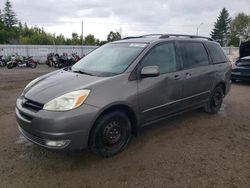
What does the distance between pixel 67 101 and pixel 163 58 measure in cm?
191

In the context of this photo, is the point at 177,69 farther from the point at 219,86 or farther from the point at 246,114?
the point at 246,114

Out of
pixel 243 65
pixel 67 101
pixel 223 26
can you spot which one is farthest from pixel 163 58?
pixel 223 26

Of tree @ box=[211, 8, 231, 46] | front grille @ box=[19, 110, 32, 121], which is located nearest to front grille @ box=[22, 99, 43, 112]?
front grille @ box=[19, 110, 32, 121]

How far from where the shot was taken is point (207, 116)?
536 cm

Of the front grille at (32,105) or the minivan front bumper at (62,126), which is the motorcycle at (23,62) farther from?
the minivan front bumper at (62,126)

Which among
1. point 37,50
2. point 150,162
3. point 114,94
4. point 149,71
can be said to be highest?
point 37,50

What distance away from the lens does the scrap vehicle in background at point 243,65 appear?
9.43m

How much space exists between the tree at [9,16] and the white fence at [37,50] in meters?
61.3

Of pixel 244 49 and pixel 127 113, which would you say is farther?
pixel 244 49

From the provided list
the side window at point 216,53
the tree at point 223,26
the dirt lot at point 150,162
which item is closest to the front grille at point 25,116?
the dirt lot at point 150,162

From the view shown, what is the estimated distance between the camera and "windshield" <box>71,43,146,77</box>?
3.62 metres

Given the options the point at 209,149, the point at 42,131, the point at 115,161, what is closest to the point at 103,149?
the point at 115,161

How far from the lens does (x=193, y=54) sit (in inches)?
184

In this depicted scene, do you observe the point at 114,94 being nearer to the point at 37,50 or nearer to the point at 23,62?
the point at 23,62
